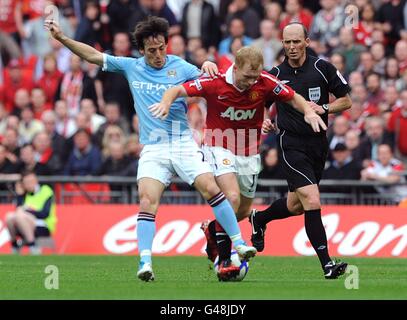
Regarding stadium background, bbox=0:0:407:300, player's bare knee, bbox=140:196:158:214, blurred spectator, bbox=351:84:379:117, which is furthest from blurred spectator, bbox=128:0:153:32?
player's bare knee, bbox=140:196:158:214

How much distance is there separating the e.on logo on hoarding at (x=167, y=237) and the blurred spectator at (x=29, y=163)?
2.74 metres

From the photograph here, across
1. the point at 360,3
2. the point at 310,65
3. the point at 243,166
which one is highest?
the point at 360,3

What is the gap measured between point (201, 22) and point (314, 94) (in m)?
11.7

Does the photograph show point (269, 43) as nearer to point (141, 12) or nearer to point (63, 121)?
point (141, 12)

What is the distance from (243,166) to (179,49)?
33.9 feet

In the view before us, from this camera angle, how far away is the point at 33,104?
86.2 feet

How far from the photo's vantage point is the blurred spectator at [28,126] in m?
25.4

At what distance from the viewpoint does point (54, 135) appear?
2452 cm

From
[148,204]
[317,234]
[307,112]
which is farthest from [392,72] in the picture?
[148,204]

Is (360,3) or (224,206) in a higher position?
(360,3)

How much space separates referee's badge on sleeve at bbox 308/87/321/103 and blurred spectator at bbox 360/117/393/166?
7712 millimetres

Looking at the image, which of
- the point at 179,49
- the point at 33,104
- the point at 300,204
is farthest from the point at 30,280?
the point at 33,104

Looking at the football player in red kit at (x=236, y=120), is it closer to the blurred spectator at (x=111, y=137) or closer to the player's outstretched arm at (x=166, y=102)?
the player's outstretched arm at (x=166, y=102)

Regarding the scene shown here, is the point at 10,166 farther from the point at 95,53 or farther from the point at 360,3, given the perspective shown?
the point at 95,53
